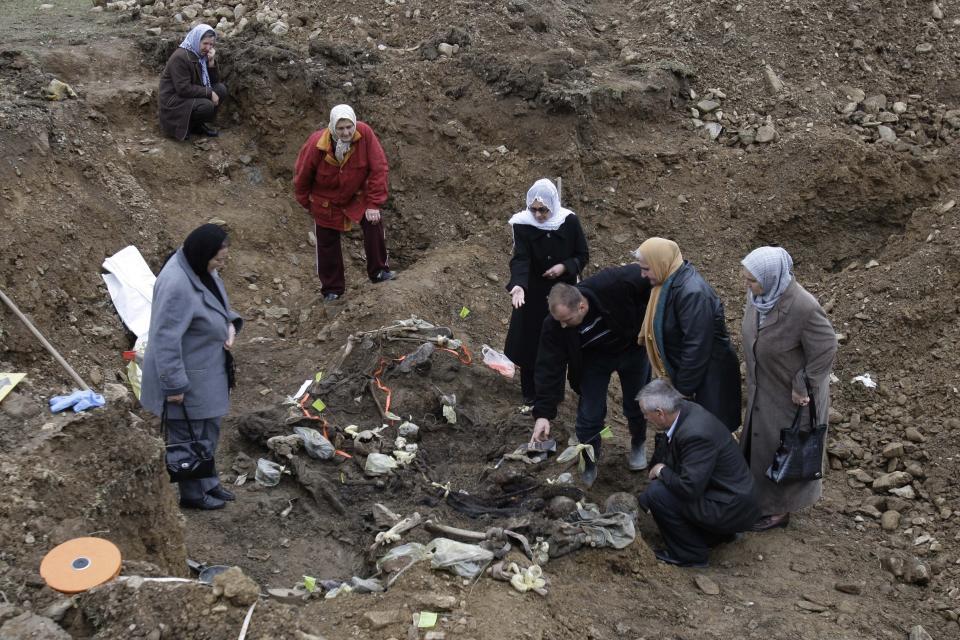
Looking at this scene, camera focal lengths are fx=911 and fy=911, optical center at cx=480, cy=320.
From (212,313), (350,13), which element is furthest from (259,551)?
(350,13)

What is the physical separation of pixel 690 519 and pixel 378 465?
6.27 ft

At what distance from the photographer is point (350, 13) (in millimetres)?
10711

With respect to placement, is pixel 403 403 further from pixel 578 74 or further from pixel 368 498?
pixel 578 74

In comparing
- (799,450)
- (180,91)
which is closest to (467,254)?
(180,91)

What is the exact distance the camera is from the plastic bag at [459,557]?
4227mm

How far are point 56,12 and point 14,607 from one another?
1139 centimetres

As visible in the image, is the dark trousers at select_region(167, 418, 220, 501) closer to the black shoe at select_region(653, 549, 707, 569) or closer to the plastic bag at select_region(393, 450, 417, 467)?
the plastic bag at select_region(393, 450, 417, 467)

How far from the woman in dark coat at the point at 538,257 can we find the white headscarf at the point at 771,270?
1.47 m

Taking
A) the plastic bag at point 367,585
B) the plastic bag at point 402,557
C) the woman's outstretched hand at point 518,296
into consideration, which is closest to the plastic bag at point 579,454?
the woman's outstretched hand at point 518,296

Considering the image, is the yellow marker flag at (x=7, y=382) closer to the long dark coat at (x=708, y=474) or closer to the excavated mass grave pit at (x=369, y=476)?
the excavated mass grave pit at (x=369, y=476)

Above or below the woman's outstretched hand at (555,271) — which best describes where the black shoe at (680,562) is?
below

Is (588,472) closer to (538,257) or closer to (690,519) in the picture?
(690,519)

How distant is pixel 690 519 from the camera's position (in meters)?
4.88

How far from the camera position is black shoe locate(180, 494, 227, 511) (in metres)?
5.09
